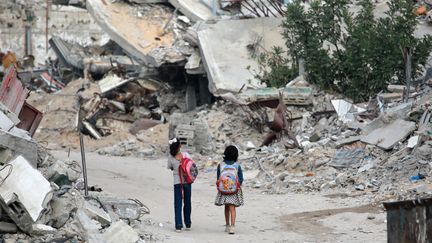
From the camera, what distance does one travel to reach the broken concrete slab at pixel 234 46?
23781 millimetres

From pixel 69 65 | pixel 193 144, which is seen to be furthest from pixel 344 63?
pixel 69 65

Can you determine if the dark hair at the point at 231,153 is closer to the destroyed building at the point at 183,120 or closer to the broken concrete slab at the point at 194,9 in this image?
the destroyed building at the point at 183,120

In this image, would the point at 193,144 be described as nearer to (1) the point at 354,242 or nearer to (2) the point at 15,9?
(1) the point at 354,242

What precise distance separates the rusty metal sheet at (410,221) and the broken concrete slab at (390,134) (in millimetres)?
8201

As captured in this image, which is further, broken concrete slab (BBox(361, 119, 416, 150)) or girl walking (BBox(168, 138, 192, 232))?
broken concrete slab (BBox(361, 119, 416, 150))

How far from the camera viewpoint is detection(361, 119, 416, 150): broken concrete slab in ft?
49.5

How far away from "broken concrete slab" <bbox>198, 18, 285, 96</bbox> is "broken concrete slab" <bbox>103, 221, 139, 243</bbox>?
14.0 meters

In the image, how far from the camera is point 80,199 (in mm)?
9938

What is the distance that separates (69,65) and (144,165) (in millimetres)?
14404

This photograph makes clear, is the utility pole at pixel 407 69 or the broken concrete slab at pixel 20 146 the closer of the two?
Result: the broken concrete slab at pixel 20 146

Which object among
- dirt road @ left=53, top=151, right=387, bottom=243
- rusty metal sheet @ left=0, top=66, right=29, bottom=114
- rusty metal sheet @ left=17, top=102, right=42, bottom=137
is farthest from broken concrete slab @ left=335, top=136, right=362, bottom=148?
rusty metal sheet @ left=0, top=66, right=29, bottom=114

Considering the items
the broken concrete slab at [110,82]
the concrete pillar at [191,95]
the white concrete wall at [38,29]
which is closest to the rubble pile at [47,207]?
the broken concrete slab at [110,82]

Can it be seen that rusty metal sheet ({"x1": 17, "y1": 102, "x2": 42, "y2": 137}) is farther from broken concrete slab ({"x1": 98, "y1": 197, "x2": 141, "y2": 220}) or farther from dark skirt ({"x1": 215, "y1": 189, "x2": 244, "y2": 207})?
dark skirt ({"x1": 215, "y1": 189, "x2": 244, "y2": 207})

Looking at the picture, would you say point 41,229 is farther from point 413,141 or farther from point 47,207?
point 413,141
